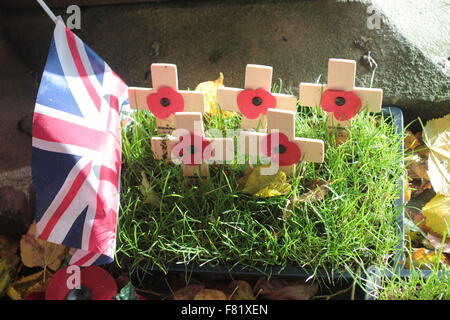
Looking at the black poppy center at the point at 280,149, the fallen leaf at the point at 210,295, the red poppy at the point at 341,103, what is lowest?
the fallen leaf at the point at 210,295

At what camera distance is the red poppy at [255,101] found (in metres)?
1.53

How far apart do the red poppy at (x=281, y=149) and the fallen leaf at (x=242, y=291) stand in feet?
1.28

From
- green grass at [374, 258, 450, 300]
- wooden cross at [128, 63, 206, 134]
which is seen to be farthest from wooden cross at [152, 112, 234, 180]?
green grass at [374, 258, 450, 300]

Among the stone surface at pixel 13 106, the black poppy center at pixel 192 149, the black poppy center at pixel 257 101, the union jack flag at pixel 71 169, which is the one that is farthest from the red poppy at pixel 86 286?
the black poppy center at pixel 257 101

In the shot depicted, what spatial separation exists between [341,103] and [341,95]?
0.03 metres

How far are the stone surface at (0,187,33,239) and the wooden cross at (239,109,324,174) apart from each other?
900 mm

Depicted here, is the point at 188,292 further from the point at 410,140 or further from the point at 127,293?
the point at 410,140

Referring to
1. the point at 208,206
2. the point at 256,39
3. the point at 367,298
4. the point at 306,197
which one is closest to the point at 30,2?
the point at 256,39

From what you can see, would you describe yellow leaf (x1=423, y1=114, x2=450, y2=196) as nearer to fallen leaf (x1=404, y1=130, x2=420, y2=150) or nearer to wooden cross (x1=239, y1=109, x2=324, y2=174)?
fallen leaf (x1=404, y1=130, x2=420, y2=150)

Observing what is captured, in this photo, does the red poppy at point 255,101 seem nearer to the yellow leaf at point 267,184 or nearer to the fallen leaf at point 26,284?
the yellow leaf at point 267,184

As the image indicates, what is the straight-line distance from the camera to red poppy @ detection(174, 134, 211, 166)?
1.48 m

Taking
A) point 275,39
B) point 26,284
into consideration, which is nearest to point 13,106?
point 26,284

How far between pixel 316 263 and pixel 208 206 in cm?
35
